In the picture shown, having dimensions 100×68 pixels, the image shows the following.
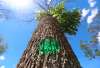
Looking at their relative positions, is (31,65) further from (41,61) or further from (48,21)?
(48,21)

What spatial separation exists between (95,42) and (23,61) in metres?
7.03

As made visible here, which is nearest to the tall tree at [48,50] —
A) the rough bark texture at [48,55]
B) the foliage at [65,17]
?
the rough bark texture at [48,55]

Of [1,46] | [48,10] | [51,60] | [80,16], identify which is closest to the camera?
[51,60]

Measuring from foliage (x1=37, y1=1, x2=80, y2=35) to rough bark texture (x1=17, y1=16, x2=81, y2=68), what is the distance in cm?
127

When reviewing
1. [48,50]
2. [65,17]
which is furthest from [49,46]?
[65,17]

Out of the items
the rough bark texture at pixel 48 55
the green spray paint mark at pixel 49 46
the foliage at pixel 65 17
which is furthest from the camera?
the foliage at pixel 65 17

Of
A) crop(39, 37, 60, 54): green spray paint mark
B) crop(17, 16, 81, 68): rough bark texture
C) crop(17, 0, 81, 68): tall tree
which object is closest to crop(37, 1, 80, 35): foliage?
crop(17, 0, 81, 68): tall tree

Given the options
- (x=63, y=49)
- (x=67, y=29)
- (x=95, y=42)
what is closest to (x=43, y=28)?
(x=63, y=49)

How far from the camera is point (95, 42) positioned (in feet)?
57.2

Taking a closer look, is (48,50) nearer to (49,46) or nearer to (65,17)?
(49,46)

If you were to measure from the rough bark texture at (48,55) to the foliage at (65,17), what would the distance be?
4.17 ft

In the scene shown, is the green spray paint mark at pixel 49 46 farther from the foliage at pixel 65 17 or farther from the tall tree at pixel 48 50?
the foliage at pixel 65 17

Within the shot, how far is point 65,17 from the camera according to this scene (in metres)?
14.3

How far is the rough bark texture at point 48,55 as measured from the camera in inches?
426
